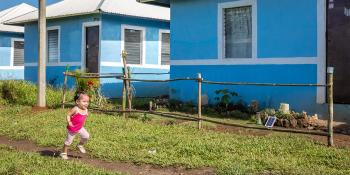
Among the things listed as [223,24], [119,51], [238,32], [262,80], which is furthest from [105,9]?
[262,80]

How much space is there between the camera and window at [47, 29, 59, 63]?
18.2m

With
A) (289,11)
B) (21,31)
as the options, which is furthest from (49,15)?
(289,11)

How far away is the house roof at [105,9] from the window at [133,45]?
74cm

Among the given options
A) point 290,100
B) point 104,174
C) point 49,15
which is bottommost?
point 104,174

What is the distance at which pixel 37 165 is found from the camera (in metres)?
6.51

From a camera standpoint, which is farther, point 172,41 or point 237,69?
point 172,41

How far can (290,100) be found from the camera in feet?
35.6

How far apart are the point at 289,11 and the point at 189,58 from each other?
3.22m

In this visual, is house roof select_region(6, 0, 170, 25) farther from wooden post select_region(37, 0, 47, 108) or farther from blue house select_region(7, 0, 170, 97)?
wooden post select_region(37, 0, 47, 108)

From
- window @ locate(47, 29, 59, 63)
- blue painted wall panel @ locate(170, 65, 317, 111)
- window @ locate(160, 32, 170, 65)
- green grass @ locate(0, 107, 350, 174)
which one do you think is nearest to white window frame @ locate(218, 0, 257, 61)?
blue painted wall panel @ locate(170, 65, 317, 111)

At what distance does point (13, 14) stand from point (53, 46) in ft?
25.5

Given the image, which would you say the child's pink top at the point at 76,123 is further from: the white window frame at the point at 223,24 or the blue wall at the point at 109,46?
the blue wall at the point at 109,46

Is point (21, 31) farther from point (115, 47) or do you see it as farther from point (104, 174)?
point (104, 174)

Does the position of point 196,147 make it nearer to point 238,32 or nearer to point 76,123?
point 76,123
